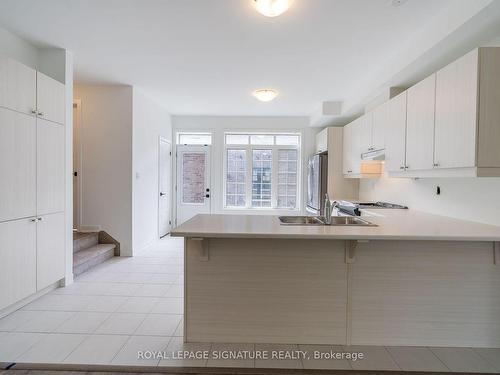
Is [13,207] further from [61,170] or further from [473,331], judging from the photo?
[473,331]

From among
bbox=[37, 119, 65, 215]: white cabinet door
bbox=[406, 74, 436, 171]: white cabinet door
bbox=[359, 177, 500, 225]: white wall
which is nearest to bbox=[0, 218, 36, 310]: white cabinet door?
bbox=[37, 119, 65, 215]: white cabinet door

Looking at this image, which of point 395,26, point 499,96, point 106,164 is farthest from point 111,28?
point 499,96

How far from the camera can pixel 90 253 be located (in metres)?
3.99

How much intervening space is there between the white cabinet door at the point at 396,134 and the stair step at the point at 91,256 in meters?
3.86

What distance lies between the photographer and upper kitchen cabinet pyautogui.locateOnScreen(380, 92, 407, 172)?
3016mm

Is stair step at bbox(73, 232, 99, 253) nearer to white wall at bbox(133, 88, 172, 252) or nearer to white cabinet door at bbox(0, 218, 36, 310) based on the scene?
white wall at bbox(133, 88, 172, 252)

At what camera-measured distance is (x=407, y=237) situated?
1.90m

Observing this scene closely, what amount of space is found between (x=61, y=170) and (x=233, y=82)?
2384 mm

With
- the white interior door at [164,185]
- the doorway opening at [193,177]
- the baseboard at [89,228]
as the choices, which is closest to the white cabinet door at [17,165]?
the baseboard at [89,228]

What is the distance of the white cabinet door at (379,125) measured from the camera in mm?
3465

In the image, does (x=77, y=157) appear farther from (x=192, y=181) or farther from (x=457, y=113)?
(x=457, y=113)

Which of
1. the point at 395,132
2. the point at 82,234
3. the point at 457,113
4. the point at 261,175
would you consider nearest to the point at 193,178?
the point at 261,175

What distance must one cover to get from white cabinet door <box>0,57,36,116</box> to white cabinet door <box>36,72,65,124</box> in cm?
7

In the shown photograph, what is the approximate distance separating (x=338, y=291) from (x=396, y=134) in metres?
1.87
